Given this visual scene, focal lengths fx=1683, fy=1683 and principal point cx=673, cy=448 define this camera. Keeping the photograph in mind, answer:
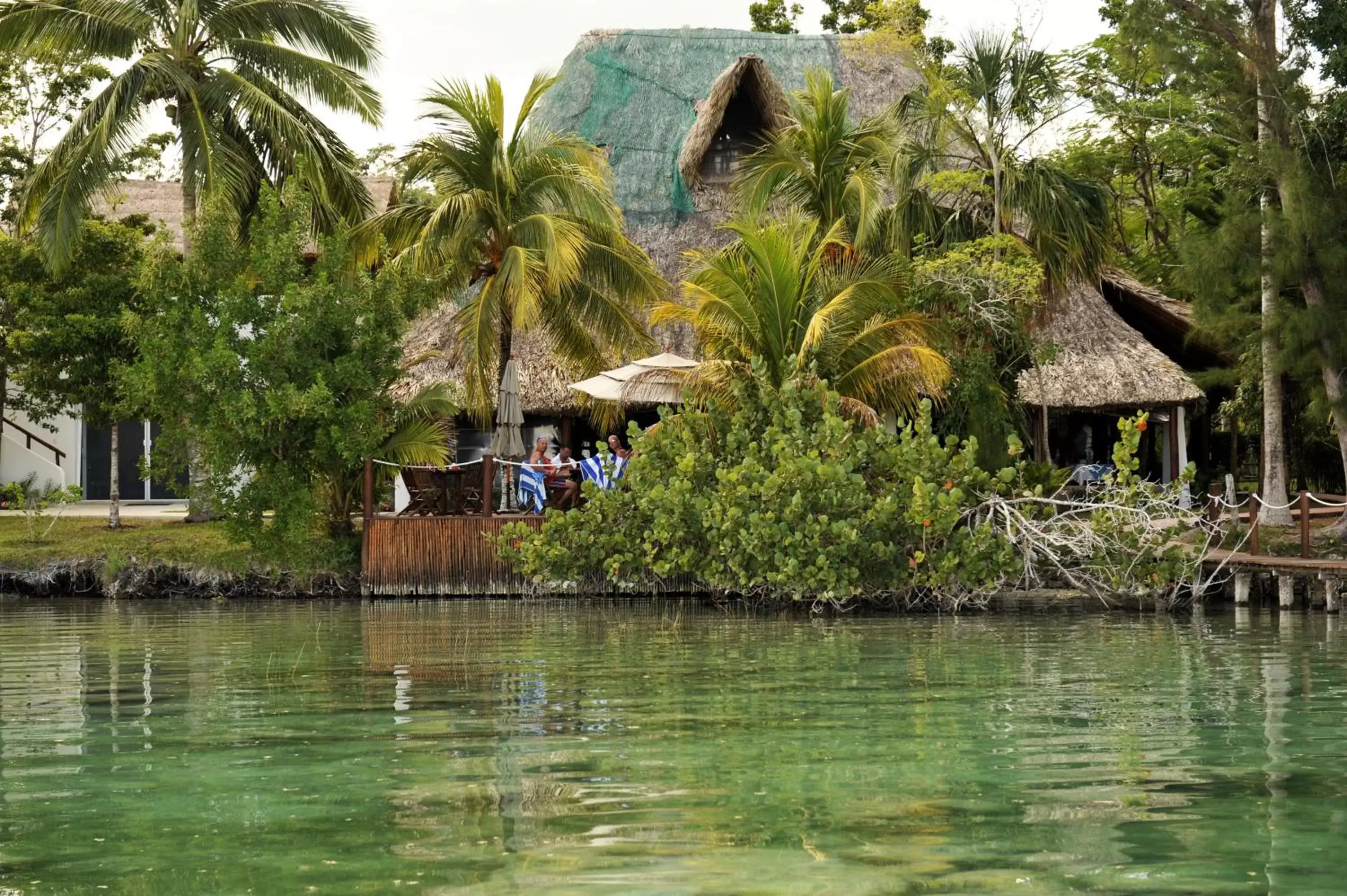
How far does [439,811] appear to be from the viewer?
650 cm

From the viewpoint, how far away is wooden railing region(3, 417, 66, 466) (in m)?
26.1

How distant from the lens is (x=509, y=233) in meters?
20.8

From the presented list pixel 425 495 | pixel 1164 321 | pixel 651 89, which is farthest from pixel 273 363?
pixel 1164 321

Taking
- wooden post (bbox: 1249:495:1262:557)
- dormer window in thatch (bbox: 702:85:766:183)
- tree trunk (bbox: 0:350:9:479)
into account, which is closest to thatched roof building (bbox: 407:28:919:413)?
dormer window in thatch (bbox: 702:85:766:183)

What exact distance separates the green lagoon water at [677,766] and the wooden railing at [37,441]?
13.4m

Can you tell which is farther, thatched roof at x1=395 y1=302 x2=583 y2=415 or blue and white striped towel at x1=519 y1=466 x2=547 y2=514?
thatched roof at x1=395 y1=302 x2=583 y2=415

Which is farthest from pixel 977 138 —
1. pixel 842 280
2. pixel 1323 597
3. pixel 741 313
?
pixel 1323 597

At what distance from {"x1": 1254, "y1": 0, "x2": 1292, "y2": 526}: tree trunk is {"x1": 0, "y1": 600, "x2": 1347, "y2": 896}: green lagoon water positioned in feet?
20.9

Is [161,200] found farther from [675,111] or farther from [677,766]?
[677,766]

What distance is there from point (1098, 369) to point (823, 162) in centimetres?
476

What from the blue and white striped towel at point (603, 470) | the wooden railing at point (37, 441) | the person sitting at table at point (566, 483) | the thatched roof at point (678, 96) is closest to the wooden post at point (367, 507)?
the person sitting at table at point (566, 483)

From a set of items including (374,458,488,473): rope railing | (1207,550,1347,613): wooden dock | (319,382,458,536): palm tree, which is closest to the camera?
(1207,550,1347,613): wooden dock

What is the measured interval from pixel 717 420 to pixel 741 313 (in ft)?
5.64

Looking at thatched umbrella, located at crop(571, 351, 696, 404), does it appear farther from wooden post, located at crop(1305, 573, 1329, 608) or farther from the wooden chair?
wooden post, located at crop(1305, 573, 1329, 608)
